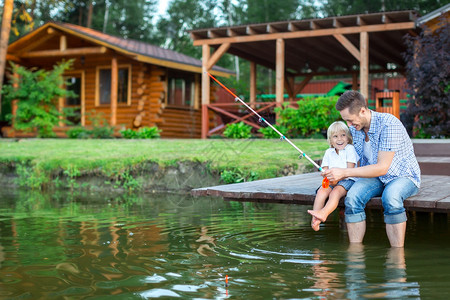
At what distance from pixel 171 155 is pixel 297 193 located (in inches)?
217

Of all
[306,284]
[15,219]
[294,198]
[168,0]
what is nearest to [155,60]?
[15,219]

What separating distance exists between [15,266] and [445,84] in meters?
8.60

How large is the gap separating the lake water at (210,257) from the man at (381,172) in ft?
0.74

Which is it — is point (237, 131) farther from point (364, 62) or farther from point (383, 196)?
point (383, 196)

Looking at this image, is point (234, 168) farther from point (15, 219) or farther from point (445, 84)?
point (445, 84)

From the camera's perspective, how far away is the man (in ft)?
14.6

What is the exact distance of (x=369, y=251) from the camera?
176 inches

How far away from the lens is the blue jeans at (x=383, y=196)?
4418 mm

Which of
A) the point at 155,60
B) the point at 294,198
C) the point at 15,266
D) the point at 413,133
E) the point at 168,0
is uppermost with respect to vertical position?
the point at 168,0

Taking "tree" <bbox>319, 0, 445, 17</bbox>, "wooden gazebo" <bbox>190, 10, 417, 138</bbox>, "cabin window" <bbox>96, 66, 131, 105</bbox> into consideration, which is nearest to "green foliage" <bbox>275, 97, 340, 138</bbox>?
"wooden gazebo" <bbox>190, 10, 417, 138</bbox>

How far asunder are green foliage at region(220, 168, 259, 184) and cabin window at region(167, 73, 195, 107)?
12.1m

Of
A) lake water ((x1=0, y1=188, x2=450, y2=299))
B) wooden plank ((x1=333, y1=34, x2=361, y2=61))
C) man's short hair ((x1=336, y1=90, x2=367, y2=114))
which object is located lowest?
lake water ((x1=0, y1=188, x2=450, y2=299))

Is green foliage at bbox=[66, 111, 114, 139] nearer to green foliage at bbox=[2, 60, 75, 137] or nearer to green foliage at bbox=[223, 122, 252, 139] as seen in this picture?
green foliage at bbox=[2, 60, 75, 137]

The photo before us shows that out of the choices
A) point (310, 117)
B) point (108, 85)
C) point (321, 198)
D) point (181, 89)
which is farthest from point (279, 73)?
point (321, 198)
